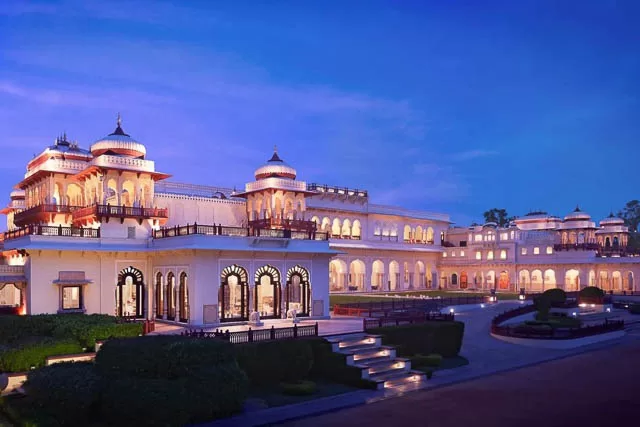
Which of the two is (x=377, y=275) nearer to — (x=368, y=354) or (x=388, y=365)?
(x=368, y=354)

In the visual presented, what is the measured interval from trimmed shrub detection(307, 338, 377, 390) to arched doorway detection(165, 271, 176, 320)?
1124 centimetres

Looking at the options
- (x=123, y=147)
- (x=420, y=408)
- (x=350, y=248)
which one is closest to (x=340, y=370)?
(x=420, y=408)

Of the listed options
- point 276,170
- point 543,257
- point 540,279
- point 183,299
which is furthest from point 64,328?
point 540,279

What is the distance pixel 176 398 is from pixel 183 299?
1463cm

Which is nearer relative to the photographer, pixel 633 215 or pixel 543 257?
pixel 543 257

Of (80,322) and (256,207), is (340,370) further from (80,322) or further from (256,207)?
(256,207)

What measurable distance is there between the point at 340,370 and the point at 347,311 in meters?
13.3

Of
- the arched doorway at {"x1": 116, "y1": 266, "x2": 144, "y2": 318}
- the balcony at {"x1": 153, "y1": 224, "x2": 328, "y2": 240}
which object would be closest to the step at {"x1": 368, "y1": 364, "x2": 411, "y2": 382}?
the balcony at {"x1": 153, "y1": 224, "x2": 328, "y2": 240}

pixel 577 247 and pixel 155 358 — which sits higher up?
pixel 577 247

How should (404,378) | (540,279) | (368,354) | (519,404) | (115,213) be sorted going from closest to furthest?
(519,404) < (404,378) < (368,354) < (115,213) < (540,279)

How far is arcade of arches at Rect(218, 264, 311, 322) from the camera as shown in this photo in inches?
1158

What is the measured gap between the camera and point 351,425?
15469mm

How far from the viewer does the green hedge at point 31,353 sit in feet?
59.5

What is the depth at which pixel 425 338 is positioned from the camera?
24.9 meters
